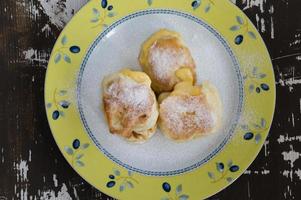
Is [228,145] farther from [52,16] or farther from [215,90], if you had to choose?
[52,16]

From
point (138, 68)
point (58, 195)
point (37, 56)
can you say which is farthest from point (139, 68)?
point (58, 195)

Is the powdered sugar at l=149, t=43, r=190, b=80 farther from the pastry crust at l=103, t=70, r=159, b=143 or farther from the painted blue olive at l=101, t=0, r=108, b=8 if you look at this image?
the painted blue olive at l=101, t=0, r=108, b=8

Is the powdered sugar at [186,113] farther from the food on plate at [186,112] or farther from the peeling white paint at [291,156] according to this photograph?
the peeling white paint at [291,156]

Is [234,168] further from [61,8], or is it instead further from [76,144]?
[61,8]

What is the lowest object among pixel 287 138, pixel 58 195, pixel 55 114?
pixel 58 195

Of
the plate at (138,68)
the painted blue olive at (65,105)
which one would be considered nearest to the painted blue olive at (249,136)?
the plate at (138,68)
